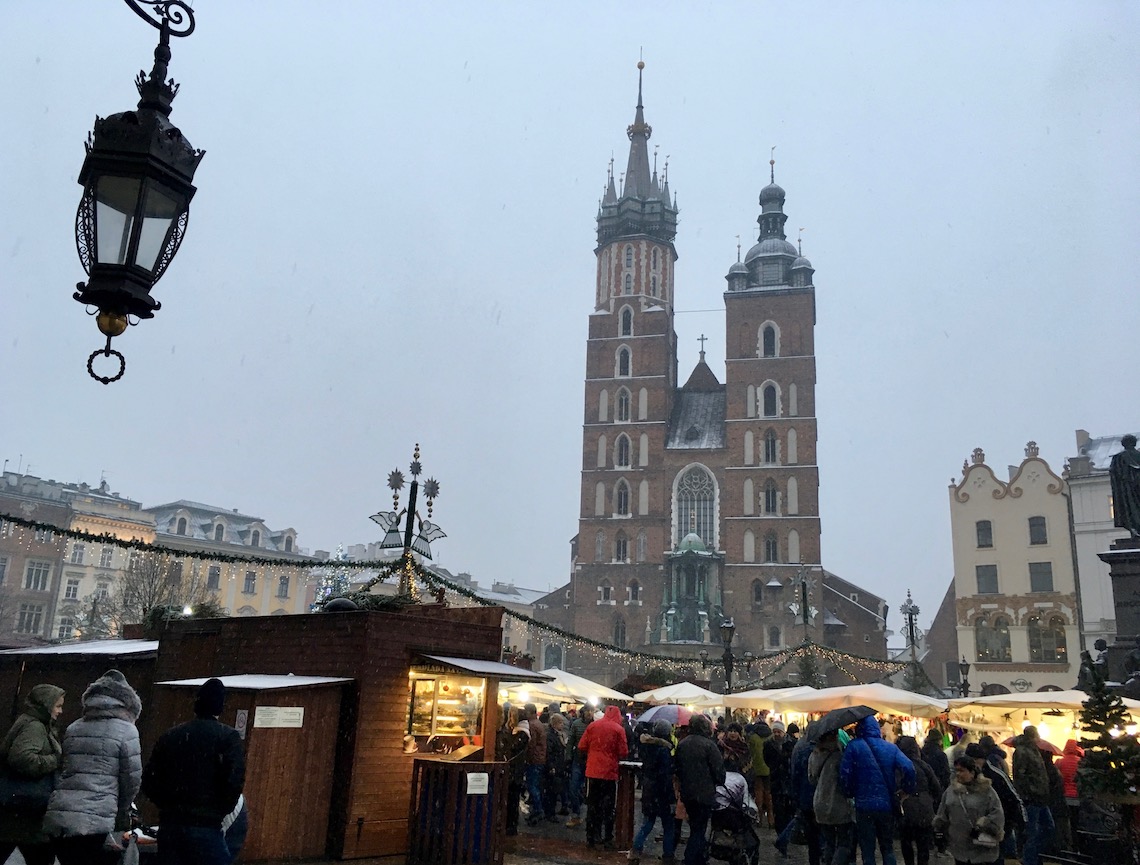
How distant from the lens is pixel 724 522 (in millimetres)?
55469

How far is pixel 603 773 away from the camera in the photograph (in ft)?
34.4

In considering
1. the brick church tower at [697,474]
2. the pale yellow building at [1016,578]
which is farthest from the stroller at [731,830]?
the brick church tower at [697,474]

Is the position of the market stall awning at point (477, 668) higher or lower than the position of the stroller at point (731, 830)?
higher

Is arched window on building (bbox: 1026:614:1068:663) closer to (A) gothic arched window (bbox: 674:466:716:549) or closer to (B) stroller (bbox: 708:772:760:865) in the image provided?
(A) gothic arched window (bbox: 674:466:716:549)

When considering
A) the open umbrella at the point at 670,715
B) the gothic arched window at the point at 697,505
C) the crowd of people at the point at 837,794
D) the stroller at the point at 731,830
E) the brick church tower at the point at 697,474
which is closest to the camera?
the crowd of people at the point at 837,794

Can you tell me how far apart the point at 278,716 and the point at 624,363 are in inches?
2087

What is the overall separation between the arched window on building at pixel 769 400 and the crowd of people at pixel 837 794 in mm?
44911

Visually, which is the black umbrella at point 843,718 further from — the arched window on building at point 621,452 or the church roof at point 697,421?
the arched window on building at point 621,452

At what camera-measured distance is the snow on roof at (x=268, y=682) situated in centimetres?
808

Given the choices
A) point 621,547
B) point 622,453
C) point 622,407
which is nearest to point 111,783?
point 621,547

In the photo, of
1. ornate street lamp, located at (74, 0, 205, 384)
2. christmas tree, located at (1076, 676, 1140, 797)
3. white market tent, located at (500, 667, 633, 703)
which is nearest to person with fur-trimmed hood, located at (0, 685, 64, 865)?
ornate street lamp, located at (74, 0, 205, 384)

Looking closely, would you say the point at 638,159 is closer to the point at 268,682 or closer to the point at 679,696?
the point at 679,696

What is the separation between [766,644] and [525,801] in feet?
132

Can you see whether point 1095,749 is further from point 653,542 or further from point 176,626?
point 653,542
